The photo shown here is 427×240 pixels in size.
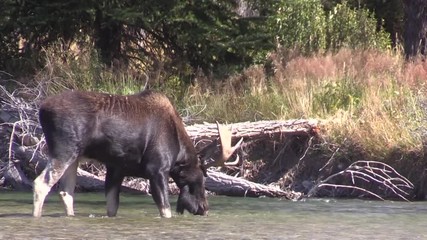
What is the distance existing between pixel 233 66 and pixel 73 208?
7.64 meters

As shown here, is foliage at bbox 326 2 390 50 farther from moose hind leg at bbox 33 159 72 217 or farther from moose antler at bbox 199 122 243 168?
moose hind leg at bbox 33 159 72 217

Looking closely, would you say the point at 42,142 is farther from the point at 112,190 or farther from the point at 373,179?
the point at 373,179

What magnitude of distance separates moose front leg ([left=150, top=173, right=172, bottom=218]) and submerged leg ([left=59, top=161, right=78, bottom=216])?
1.01 m

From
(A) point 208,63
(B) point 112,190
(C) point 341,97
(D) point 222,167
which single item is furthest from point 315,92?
(B) point 112,190

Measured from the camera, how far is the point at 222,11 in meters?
20.6

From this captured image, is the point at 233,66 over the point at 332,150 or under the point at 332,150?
over

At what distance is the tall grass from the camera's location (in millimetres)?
16891

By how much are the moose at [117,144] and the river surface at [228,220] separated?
0.31 m

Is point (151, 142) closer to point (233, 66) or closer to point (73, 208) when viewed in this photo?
point (73, 208)

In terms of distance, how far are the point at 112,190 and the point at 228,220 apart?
1.60 metres

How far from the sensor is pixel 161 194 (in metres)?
Result: 13.3

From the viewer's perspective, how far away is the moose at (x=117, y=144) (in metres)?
12.9

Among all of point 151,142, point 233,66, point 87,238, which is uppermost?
point 233,66

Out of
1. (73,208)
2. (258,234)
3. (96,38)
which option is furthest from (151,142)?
(96,38)
